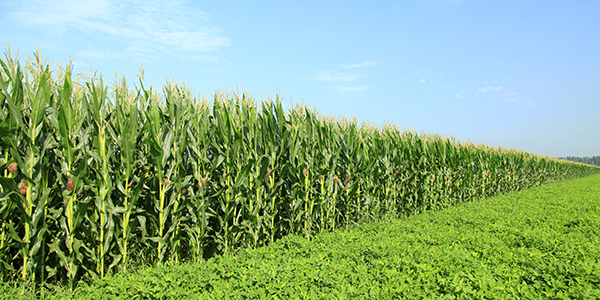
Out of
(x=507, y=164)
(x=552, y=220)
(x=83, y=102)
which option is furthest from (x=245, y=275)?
(x=507, y=164)

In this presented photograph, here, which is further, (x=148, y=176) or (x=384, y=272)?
(x=148, y=176)

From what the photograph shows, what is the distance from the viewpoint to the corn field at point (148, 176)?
3.50 metres

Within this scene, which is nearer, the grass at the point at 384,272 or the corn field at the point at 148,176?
the grass at the point at 384,272

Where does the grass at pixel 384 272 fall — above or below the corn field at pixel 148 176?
below

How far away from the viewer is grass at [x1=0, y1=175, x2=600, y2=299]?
312cm

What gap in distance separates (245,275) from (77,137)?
2.62 m

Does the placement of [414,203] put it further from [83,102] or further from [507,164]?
[507,164]

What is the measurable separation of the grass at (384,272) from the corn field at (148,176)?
472 mm

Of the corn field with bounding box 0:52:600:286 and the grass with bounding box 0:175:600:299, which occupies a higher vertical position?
the corn field with bounding box 0:52:600:286

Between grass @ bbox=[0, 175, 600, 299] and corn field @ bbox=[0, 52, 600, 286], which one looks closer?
grass @ bbox=[0, 175, 600, 299]

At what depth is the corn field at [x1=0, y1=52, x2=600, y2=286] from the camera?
350 cm

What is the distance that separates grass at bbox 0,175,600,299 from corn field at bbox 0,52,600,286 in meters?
0.47

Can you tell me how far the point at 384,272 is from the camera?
3.58 metres

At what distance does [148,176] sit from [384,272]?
317cm
